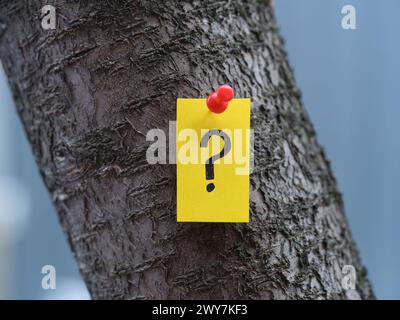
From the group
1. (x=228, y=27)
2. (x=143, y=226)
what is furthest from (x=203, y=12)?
(x=143, y=226)

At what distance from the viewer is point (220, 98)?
64 cm

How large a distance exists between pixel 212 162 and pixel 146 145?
0.28 feet

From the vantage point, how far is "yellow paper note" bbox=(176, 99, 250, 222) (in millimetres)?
662

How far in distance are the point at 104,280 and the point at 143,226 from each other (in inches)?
4.4

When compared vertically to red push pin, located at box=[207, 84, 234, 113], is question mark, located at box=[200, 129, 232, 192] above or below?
below

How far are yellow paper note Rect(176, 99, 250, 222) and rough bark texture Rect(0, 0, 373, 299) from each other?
0.05 feet

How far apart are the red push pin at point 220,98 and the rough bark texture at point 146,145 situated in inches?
0.9

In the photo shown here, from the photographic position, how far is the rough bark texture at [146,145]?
667 millimetres

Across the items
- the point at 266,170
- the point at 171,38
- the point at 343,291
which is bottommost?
the point at 343,291

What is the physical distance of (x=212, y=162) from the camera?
67 cm

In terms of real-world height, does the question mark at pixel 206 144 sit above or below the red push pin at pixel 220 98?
below

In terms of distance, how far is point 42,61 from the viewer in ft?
2.34

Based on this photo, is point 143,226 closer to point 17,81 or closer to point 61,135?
point 61,135

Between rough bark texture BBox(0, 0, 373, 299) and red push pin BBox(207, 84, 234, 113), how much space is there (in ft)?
0.08
